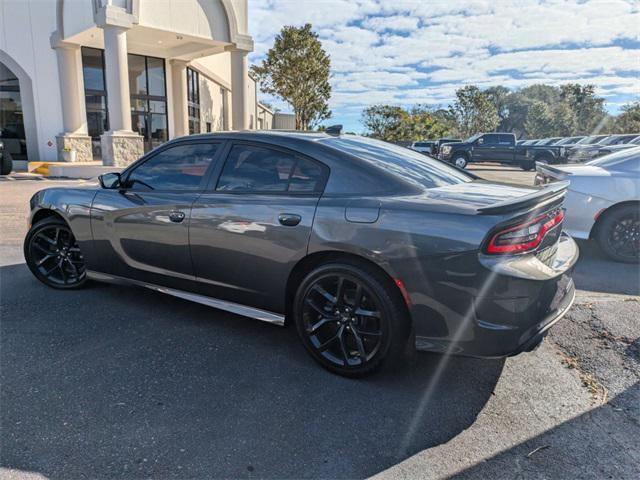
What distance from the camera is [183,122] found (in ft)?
71.5

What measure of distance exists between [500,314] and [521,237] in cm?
45

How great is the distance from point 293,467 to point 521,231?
1.73 metres

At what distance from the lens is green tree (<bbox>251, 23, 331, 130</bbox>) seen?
28281 millimetres

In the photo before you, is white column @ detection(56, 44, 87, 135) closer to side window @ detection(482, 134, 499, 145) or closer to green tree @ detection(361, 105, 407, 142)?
side window @ detection(482, 134, 499, 145)

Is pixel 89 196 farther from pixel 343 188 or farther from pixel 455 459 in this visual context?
pixel 455 459

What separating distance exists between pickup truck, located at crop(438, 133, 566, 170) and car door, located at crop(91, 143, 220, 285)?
22190mm

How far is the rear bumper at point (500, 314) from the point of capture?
2.41 m

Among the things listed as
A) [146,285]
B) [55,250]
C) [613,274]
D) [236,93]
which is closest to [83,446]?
[146,285]

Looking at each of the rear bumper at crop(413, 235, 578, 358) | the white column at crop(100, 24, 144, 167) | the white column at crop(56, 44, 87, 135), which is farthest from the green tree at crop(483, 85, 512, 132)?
the rear bumper at crop(413, 235, 578, 358)

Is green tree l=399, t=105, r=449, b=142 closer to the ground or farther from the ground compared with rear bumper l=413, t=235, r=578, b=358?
farther from the ground

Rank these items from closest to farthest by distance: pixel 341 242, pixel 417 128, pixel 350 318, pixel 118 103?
pixel 341 242, pixel 350 318, pixel 118 103, pixel 417 128

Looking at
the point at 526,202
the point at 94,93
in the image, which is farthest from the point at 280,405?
the point at 94,93

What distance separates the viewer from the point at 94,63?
Answer: 60.7 feet

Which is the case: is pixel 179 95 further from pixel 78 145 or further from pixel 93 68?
pixel 78 145
